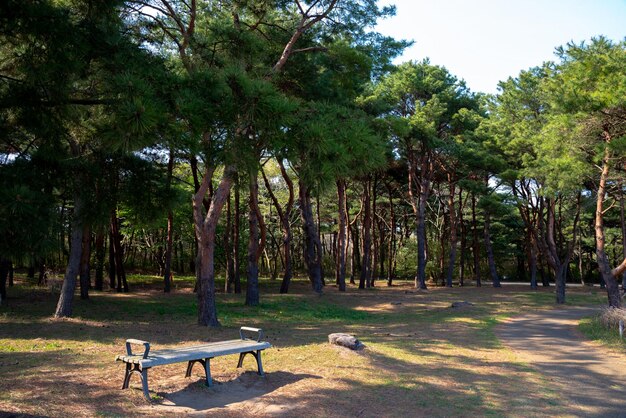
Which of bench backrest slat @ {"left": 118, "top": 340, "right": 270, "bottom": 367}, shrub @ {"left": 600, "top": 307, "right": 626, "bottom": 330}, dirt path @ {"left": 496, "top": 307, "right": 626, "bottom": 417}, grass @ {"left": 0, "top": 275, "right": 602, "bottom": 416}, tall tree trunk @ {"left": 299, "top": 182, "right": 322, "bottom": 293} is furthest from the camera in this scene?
tall tree trunk @ {"left": 299, "top": 182, "right": 322, "bottom": 293}

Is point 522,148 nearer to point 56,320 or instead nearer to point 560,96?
point 560,96

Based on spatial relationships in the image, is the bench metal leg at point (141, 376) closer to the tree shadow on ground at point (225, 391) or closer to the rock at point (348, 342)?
the tree shadow on ground at point (225, 391)

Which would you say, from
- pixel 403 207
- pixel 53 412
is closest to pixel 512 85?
pixel 403 207

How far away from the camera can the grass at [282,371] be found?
19.3 ft

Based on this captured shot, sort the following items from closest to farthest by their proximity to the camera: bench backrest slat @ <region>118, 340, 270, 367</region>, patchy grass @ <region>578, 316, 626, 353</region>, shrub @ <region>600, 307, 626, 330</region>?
bench backrest slat @ <region>118, 340, 270, 367</region> → patchy grass @ <region>578, 316, 626, 353</region> → shrub @ <region>600, 307, 626, 330</region>

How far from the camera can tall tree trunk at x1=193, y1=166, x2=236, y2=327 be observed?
11914 millimetres

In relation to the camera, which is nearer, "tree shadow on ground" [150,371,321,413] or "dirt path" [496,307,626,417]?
"tree shadow on ground" [150,371,321,413]

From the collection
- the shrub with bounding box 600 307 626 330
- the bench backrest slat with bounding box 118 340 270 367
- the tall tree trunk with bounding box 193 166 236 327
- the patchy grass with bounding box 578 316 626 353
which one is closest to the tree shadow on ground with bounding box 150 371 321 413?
the bench backrest slat with bounding box 118 340 270 367

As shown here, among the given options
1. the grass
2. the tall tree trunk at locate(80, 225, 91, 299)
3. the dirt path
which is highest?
the tall tree trunk at locate(80, 225, 91, 299)

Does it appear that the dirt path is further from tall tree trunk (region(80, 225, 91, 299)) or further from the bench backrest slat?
tall tree trunk (region(80, 225, 91, 299))

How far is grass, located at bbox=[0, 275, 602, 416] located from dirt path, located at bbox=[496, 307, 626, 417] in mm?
276

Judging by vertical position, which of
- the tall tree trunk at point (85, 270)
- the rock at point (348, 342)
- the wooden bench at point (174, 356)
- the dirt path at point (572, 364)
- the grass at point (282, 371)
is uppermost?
the tall tree trunk at point (85, 270)

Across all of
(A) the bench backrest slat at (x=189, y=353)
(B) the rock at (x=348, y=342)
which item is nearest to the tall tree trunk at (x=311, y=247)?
(B) the rock at (x=348, y=342)

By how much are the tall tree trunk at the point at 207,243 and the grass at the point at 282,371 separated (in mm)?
554
